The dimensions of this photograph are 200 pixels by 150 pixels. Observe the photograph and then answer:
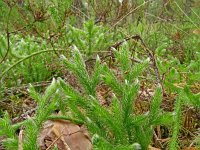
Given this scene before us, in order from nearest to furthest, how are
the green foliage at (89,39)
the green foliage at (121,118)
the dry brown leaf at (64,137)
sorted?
1. the green foliage at (121,118)
2. the dry brown leaf at (64,137)
3. the green foliage at (89,39)

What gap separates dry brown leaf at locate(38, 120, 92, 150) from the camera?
5.49 feet

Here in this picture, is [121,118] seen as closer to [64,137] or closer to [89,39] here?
[64,137]

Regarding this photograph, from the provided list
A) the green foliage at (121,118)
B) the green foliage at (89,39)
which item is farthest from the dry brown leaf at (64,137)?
the green foliage at (89,39)

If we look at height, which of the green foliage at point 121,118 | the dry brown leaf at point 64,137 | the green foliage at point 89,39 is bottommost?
the dry brown leaf at point 64,137

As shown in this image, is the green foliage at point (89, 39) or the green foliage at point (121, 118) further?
the green foliage at point (89, 39)

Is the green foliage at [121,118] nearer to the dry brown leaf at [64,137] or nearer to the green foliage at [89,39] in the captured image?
the dry brown leaf at [64,137]

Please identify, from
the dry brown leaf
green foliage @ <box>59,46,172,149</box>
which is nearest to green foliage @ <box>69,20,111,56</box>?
the dry brown leaf

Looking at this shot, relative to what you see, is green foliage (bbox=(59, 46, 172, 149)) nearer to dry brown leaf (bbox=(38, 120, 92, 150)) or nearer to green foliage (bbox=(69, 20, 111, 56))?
dry brown leaf (bbox=(38, 120, 92, 150))

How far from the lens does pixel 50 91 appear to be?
1634mm

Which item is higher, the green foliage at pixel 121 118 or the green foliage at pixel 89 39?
the green foliage at pixel 89 39

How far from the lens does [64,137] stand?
1.71 m

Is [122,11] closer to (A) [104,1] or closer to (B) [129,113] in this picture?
(A) [104,1]

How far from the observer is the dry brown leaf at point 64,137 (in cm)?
167

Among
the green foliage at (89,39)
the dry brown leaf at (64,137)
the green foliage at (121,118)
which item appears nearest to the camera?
the green foliage at (121,118)
